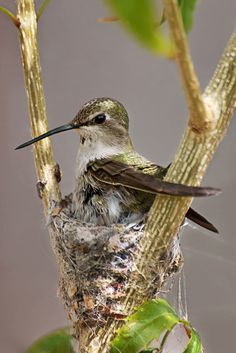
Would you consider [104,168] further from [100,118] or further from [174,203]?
[174,203]

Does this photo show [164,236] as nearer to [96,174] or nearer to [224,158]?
[96,174]

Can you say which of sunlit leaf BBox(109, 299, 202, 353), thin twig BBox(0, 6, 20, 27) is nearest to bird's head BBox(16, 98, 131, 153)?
thin twig BBox(0, 6, 20, 27)

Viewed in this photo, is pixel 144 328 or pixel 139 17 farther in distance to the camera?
pixel 144 328

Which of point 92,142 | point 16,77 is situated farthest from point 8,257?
point 92,142

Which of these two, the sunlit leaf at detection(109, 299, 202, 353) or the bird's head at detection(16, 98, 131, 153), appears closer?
the sunlit leaf at detection(109, 299, 202, 353)

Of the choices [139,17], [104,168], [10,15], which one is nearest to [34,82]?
[10,15]

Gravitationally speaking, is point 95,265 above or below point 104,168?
below

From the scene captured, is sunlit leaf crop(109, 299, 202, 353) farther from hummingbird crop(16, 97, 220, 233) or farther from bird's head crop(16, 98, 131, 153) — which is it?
bird's head crop(16, 98, 131, 153)
